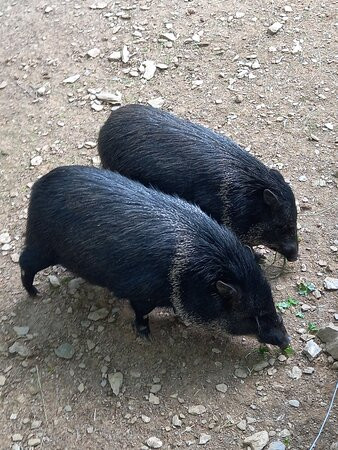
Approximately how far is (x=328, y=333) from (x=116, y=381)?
4.49 feet

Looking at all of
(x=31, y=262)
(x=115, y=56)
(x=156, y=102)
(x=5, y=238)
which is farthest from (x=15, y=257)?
(x=115, y=56)

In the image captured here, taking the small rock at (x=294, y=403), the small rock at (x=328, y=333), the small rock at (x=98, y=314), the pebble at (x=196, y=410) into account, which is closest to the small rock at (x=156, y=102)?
the small rock at (x=98, y=314)

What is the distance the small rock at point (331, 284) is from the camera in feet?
14.2

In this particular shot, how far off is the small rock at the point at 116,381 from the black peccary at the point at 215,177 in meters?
1.30

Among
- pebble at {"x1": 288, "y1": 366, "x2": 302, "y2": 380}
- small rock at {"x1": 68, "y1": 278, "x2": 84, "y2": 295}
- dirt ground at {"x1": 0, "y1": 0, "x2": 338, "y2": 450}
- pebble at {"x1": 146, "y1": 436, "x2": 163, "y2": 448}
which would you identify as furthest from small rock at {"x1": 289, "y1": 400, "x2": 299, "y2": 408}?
small rock at {"x1": 68, "y1": 278, "x2": 84, "y2": 295}

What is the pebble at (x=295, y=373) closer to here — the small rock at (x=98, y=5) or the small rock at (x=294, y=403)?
the small rock at (x=294, y=403)

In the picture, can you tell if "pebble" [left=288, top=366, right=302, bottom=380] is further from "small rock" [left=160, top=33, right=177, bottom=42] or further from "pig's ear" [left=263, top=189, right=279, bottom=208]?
"small rock" [left=160, top=33, right=177, bottom=42]

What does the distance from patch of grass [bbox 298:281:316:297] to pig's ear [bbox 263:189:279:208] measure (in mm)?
573

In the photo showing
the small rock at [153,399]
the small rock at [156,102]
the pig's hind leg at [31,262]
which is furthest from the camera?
the small rock at [156,102]

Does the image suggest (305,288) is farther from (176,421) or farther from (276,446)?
(176,421)

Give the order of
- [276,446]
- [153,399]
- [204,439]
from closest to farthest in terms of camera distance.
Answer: [276,446] < [204,439] < [153,399]

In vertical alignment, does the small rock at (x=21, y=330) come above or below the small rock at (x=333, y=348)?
below

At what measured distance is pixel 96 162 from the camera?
5.45 meters

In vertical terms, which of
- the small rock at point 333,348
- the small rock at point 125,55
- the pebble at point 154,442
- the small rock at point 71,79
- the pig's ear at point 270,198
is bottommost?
the pebble at point 154,442
